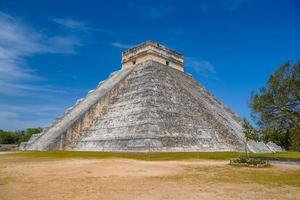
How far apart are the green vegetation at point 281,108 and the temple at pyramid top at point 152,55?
16.9m

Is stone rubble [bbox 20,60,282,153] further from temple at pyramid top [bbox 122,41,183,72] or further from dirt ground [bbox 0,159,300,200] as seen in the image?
dirt ground [bbox 0,159,300,200]

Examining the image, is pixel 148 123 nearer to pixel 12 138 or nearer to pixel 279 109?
pixel 279 109

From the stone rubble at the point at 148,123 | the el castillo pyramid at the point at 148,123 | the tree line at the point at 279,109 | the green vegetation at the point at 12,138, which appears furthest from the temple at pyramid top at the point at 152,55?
the green vegetation at the point at 12,138

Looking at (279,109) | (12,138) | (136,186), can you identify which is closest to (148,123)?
(279,109)

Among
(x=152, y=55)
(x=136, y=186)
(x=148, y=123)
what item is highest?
(x=152, y=55)

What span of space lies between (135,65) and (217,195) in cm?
2797

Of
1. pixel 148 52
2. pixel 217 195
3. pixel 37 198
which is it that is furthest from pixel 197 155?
pixel 148 52

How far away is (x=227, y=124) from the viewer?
1125 inches

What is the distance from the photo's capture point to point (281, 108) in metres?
18.4

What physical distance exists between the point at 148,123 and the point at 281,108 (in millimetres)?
8879

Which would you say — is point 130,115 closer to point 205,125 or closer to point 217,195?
point 205,125

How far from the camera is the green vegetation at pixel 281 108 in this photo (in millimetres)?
17938

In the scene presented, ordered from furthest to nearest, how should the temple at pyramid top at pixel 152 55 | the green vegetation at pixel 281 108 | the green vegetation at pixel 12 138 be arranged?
the green vegetation at pixel 12 138 → the temple at pyramid top at pixel 152 55 → the green vegetation at pixel 281 108

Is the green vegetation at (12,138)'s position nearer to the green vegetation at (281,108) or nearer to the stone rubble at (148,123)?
the stone rubble at (148,123)
